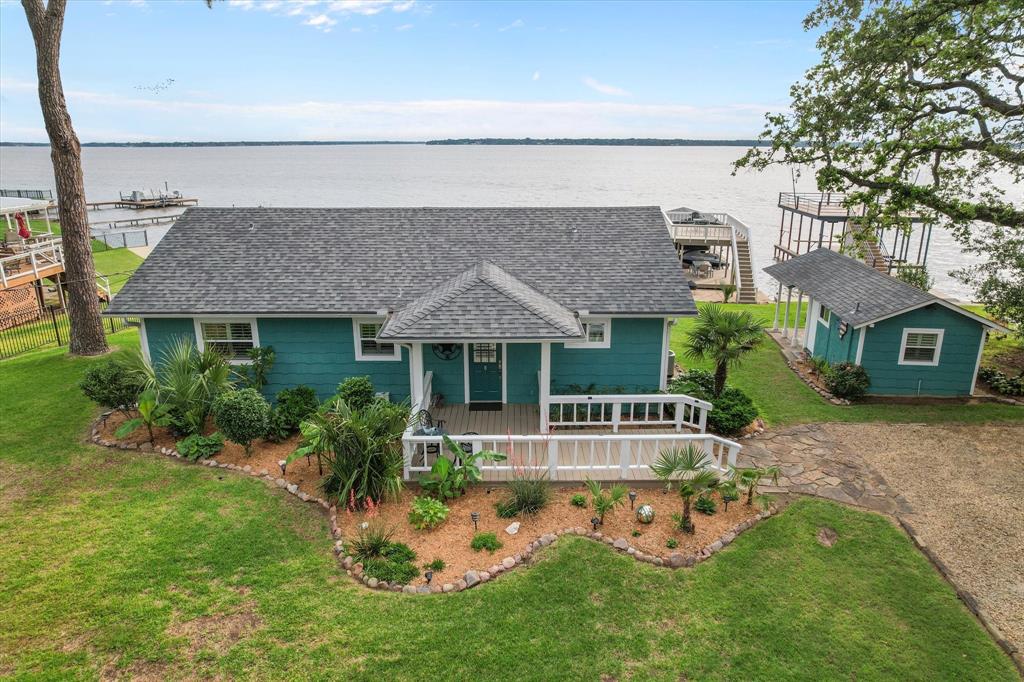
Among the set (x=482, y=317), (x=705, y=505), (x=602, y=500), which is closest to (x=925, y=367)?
(x=705, y=505)

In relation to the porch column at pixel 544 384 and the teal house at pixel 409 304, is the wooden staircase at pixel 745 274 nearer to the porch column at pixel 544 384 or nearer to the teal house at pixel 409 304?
the teal house at pixel 409 304

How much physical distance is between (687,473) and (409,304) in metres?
6.87

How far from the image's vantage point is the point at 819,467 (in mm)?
11406

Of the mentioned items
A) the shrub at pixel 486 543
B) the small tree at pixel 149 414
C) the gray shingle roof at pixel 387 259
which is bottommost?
the shrub at pixel 486 543

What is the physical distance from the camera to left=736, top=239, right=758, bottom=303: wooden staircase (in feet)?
107

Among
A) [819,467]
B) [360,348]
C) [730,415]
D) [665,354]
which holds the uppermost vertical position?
[360,348]

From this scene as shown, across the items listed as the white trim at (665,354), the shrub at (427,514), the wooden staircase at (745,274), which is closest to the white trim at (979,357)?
the white trim at (665,354)

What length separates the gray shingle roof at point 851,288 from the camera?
14.6 m

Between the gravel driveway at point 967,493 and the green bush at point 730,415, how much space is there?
1.92 m

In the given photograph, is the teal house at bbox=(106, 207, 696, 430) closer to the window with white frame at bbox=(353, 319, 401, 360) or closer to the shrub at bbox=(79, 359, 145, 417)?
the window with white frame at bbox=(353, 319, 401, 360)

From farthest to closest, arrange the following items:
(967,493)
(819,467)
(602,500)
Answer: (819,467) < (967,493) < (602,500)

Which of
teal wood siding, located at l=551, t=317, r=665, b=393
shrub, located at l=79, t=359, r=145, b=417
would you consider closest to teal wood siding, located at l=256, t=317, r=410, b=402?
shrub, located at l=79, t=359, r=145, b=417

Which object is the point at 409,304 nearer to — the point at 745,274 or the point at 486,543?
the point at 486,543

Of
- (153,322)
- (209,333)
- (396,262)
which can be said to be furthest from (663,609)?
(153,322)
